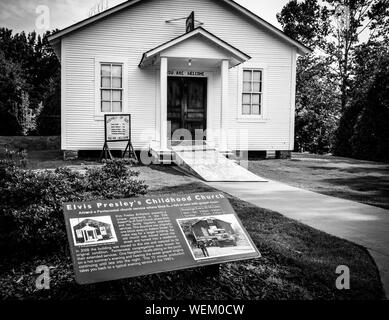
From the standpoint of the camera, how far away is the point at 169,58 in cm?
1320

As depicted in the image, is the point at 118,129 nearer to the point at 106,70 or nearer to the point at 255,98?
the point at 106,70

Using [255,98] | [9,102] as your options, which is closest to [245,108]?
[255,98]

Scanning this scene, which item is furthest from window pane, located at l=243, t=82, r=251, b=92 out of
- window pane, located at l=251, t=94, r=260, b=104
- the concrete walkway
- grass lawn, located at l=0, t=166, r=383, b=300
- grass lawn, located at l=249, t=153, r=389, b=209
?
grass lawn, located at l=0, t=166, r=383, b=300

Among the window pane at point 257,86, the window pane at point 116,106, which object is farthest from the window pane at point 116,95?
the window pane at point 257,86

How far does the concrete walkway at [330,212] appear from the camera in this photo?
4953mm

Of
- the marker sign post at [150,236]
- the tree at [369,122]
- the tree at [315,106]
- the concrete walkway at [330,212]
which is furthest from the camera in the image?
the tree at [315,106]

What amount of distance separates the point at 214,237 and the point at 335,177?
8053 mm

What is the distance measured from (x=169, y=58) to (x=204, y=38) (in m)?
1.35

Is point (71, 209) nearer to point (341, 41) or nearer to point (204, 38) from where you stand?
point (204, 38)

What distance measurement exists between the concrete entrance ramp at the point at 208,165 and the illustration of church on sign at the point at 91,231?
6.12 meters

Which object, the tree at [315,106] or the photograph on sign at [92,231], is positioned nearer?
the photograph on sign at [92,231]

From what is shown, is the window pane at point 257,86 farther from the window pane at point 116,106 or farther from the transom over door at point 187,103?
the window pane at point 116,106

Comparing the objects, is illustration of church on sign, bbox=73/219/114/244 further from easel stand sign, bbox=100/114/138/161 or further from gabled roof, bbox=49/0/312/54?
gabled roof, bbox=49/0/312/54

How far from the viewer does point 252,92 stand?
49.8 feet
